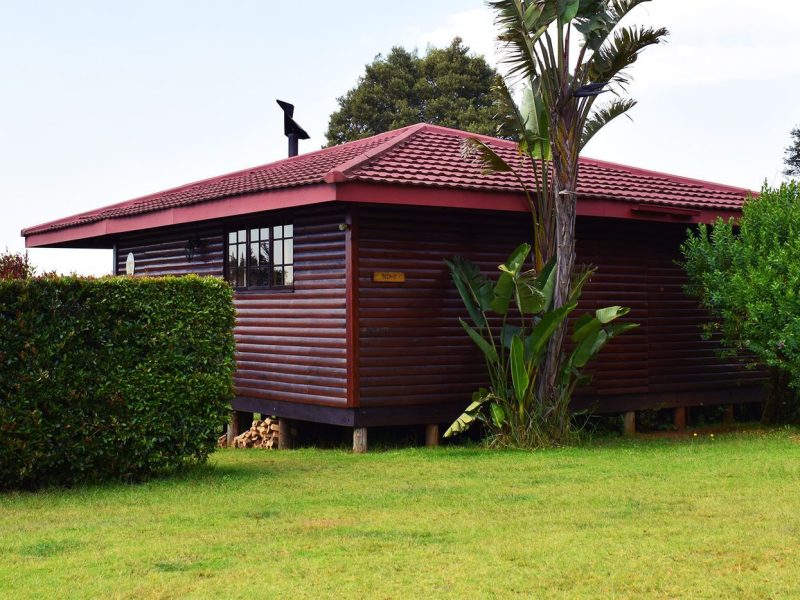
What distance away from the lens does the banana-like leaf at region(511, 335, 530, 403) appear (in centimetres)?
1196

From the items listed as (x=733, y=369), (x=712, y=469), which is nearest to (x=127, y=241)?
(x=733, y=369)

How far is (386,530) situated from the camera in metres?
7.42

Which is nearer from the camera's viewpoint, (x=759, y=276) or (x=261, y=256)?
(x=759, y=276)

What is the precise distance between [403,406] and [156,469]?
352cm

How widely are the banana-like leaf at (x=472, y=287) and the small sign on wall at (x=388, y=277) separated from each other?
601 mm

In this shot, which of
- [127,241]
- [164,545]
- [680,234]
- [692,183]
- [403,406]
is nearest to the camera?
[164,545]

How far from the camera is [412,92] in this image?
38.8 m

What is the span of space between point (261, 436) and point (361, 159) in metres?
4.51

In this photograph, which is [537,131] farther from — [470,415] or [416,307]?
[470,415]

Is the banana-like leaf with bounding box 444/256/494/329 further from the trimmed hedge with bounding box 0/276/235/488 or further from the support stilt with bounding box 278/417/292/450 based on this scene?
the trimmed hedge with bounding box 0/276/235/488

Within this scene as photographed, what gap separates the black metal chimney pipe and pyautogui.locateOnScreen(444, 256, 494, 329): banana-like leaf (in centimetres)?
768

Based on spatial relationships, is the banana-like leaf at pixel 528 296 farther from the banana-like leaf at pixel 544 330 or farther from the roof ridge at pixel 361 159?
the roof ridge at pixel 361 159

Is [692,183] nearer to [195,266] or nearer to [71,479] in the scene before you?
[195,266]

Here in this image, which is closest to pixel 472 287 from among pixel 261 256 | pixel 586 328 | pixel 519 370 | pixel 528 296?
pixel 528 296
